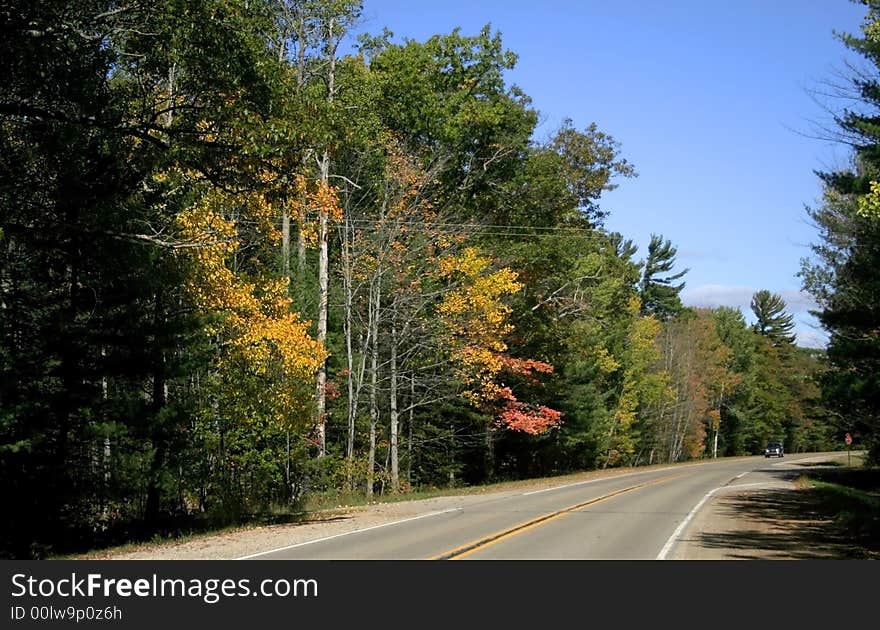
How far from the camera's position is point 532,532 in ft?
54.9

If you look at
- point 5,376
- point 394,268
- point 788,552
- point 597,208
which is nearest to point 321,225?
point 394,268

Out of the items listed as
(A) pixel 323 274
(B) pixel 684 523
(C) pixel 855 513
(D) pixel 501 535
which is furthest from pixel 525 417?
(D) pixel 501 535

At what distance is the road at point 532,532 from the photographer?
13.5 meters

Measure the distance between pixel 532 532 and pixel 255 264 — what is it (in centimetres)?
1722

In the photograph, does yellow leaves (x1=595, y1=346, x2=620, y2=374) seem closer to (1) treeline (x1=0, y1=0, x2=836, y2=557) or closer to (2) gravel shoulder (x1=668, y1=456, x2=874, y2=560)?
(1) treeline (x1=0, y1=0, x2=836, y2=557)

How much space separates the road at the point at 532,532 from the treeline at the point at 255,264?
5.45 metres

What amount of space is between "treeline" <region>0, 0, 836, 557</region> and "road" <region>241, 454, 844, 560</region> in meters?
5.45

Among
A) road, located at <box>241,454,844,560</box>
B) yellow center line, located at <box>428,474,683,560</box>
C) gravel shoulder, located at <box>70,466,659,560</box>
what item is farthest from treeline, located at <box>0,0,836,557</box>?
yellow center line, located at <box>428,474,683,560</box>

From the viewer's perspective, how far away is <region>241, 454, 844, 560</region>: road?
13.5 meters

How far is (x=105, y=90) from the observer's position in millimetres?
14461

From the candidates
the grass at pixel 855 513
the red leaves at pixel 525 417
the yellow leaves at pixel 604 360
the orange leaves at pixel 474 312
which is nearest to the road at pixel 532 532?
the grass at pixel 855 513

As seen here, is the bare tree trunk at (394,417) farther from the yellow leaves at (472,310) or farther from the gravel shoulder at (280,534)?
the gravel shoulder at (280,534)

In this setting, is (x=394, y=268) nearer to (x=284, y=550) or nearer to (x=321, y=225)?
(x=321, y=225)

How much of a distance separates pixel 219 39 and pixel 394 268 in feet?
61.0
